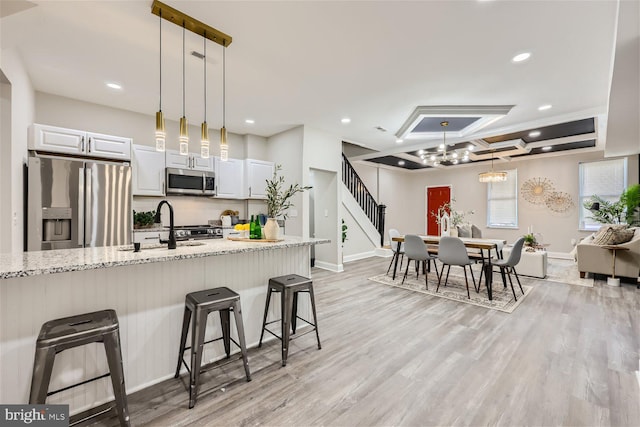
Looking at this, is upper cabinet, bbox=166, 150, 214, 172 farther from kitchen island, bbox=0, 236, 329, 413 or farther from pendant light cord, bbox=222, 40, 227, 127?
kitchen island, bbox=0, 236, 329, 413

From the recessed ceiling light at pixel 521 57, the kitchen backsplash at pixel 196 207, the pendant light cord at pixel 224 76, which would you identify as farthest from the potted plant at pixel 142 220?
the recessed ceiling light at pixel 521 57

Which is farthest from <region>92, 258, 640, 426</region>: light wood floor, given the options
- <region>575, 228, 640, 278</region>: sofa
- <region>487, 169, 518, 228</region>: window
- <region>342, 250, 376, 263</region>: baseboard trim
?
<region>487, 169, 518, 228</region>: window

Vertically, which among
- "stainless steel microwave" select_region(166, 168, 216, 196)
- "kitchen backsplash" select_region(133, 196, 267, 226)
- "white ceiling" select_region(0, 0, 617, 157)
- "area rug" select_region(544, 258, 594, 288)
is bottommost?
"area rug" select_region(544, 258, 594, 288)

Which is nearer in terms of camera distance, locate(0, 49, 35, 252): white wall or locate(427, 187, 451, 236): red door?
locate(0, 49, 35, 252): white wall

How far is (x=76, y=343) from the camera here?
1.44 meters

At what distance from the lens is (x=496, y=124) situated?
4902mm

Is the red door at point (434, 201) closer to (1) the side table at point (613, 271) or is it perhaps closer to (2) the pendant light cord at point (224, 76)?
(1) the side table at point (613, 271)

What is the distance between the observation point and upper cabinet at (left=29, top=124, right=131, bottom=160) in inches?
127

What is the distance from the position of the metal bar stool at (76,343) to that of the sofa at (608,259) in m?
6.83

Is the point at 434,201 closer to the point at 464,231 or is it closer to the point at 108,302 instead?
the point at 464,231

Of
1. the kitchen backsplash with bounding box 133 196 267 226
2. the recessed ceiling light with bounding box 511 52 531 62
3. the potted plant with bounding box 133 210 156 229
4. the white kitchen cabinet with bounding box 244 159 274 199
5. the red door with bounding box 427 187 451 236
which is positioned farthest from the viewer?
the red door with bounding box 427 187 451 236

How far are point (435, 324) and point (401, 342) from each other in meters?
0.67

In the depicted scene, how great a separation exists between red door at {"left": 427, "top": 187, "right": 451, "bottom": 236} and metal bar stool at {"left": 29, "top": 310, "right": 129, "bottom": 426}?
9.60 m

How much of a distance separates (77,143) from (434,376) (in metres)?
4.81
